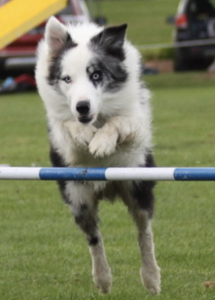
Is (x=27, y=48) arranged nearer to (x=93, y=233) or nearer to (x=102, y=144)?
(x=93, y=233)

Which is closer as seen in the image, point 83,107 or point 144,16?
point 83,107

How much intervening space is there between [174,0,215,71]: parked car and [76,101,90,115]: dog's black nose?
16.7m

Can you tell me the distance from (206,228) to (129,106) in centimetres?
195

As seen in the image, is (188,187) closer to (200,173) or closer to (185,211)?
(185,211)

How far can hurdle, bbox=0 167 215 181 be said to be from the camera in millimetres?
4129

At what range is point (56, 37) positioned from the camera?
5531mm

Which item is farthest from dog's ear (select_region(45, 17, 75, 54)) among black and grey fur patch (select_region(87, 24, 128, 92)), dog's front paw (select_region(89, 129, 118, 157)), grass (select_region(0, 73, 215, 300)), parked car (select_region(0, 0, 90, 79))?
parked car (select_region(0, 0, 90, 79))

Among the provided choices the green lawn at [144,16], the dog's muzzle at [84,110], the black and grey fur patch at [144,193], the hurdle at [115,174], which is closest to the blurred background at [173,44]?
the green lawn at [144,16]

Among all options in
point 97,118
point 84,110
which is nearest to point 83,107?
point 84,110

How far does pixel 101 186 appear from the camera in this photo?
5.71 metres

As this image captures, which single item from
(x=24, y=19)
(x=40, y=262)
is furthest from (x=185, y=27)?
(x=40, y=262)

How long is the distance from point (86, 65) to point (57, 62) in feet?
1.01

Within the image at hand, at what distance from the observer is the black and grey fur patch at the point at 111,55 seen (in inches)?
214

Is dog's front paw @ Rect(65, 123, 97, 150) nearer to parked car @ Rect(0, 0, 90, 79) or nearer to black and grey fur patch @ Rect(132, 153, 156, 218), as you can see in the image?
black and grey fur patch @ Rect(132, 153, 156, 218)
